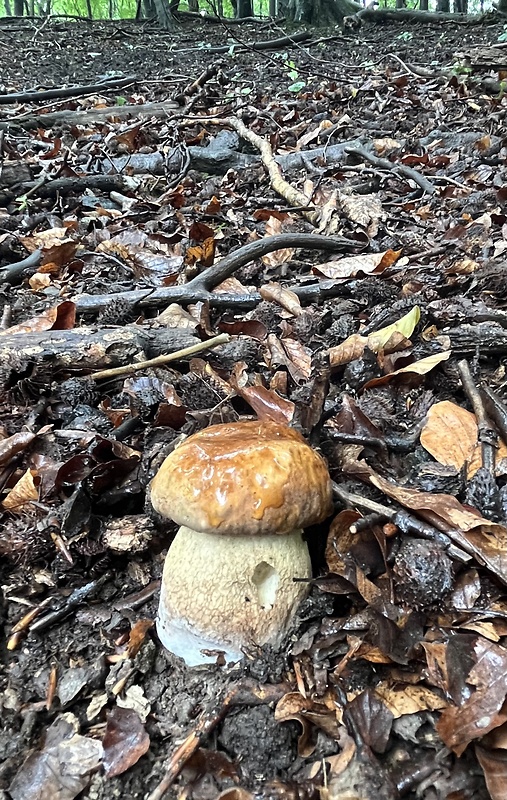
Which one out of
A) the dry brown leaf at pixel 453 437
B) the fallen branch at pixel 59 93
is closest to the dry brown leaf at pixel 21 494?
the dry brown leaf at pixel 453 437

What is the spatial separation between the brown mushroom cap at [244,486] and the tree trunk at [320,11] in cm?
1899

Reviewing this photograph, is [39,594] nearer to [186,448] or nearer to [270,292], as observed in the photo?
[186,448]

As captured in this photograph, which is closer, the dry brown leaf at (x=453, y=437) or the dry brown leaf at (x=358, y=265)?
the dry brown leaf at (x=453, y=437)

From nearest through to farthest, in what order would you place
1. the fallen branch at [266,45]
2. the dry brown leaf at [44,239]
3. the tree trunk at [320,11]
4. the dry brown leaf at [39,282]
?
1. the dry brown leaf at [39,282]
2. the dry brown leaf at [44,239]
3. the fallen branch at [266,45]
4. the tree trunk at [320,11]

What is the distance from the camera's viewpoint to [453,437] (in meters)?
1.90

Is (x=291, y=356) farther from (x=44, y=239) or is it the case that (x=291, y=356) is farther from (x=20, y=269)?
(x=44, y=239)

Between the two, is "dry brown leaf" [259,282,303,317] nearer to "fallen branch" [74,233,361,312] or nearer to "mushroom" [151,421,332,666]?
"fallen branch" [74,233,361,312]

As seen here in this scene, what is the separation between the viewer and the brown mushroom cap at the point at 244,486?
1.40 meters

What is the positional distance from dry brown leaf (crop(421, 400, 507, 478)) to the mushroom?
1.70 ft

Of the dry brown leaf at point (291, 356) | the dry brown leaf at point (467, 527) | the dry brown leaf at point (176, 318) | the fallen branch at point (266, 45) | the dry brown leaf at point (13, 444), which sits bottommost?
the dry brown leaf at point (13, 444)

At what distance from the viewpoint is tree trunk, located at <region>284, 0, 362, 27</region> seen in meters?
16.8

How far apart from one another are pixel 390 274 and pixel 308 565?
6.75 feet

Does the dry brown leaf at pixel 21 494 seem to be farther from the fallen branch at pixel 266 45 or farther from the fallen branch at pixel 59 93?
the fallen branch at pixel 266 45

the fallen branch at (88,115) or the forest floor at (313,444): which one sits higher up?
the fallen branch at (88,115)
